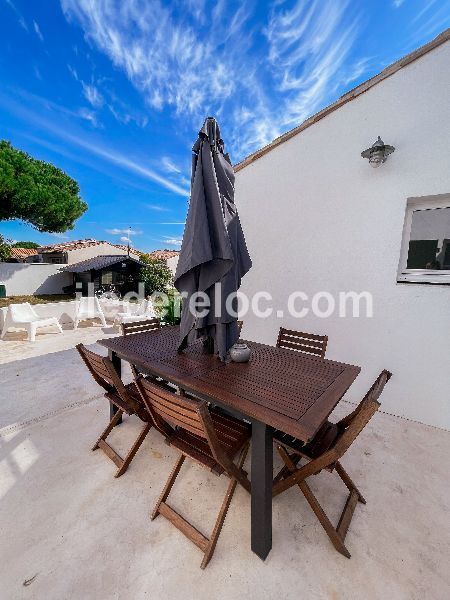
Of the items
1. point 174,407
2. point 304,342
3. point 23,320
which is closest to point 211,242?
point 174,407

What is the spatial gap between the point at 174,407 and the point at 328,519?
1386 millimetres

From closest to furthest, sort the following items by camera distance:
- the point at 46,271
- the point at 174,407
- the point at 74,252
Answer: the point at 174,407
the point at 46,271
the point at 74,252

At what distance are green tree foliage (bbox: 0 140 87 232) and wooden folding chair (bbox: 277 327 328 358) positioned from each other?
1430cm

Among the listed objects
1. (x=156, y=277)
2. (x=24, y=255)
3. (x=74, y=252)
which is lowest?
(x=156, y=277)

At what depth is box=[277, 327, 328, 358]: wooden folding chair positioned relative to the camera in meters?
3.01

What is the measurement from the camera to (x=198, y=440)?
2.00 m

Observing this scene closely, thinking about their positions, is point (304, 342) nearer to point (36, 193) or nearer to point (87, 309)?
point (87, 309)

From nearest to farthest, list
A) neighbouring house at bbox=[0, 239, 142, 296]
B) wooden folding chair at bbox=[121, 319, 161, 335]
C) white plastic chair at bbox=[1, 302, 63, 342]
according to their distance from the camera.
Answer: wooden folding chair at bbox=[121, 319, 161, 335] < white plastic chair at bbox=[1, 302, 63, 342] < neighbouring house at bbox=[0, 239, 142, 296]

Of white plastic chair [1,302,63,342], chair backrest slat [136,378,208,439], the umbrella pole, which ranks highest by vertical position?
the umbrella pole

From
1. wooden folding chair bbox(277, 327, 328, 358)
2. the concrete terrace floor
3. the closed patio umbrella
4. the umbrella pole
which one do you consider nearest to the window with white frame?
wooden folding chair bbox(277, 327, 328, 358)

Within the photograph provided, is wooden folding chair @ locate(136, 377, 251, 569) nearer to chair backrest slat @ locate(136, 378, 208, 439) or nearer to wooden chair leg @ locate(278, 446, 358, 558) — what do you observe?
chair backrest slat @ locate(136, 378, 208, 439)

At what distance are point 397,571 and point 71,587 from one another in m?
2.08

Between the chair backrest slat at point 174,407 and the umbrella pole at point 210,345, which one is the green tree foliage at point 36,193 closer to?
the umbrella pole at point 210,345

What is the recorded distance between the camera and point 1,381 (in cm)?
415
